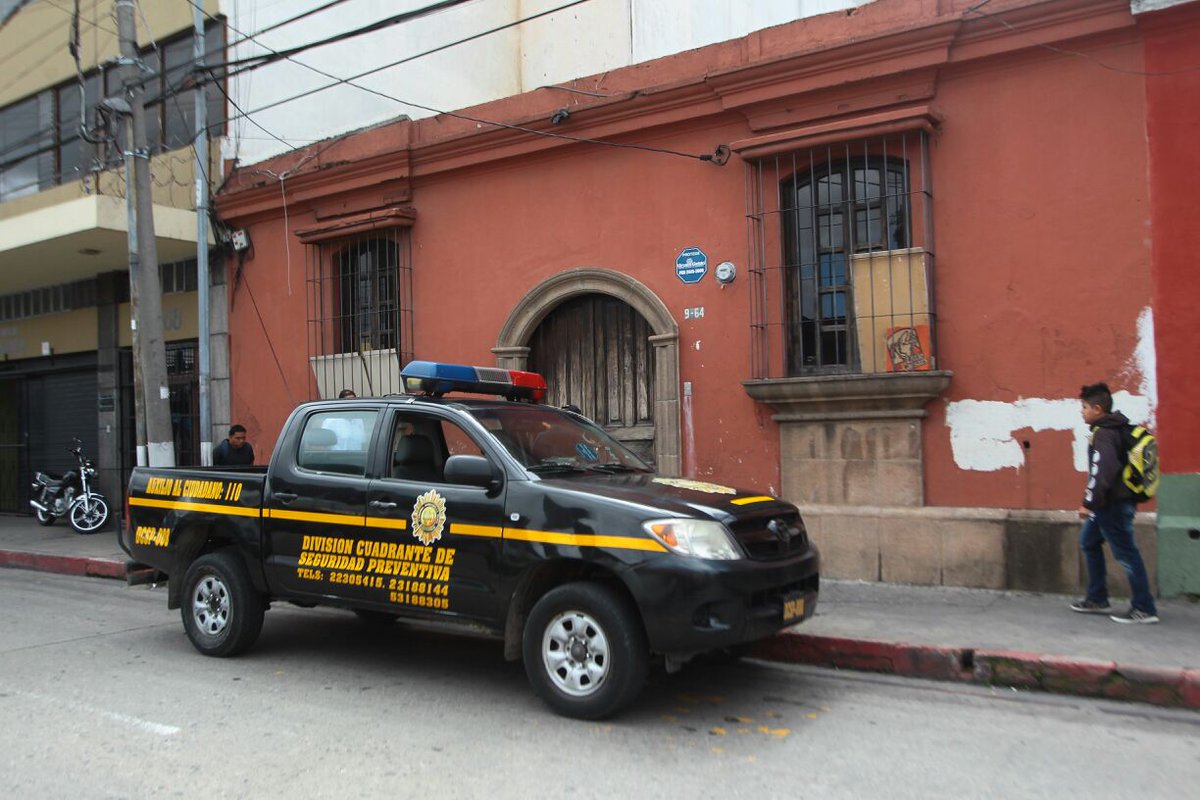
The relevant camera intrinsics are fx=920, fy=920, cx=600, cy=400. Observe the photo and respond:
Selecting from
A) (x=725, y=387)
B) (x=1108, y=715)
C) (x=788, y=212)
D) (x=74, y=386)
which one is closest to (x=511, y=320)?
(x=725, y=387)

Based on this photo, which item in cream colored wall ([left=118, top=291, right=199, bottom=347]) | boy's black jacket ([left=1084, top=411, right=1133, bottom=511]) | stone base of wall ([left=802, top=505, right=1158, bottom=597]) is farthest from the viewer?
cream colored wall ([left=118, top=291, right=199, bottom=347])

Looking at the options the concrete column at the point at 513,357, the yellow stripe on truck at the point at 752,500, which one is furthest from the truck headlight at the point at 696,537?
the concrete column at the point at 513,357

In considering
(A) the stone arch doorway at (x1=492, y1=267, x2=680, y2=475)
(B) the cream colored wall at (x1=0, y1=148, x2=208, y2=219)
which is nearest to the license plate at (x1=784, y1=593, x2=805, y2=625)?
(A) the stone arch doorway at (x1=492, y1=267, x2=680, y2=475)

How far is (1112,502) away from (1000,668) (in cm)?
167

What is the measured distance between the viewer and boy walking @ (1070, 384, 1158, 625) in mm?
6535

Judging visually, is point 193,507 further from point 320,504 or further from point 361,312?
point 361,312

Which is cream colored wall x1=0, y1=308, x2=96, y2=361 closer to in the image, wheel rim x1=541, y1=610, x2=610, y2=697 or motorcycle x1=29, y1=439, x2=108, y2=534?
motorcycle x1=29, y1=439, x2=108, y2=534

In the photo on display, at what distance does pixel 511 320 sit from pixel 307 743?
266 inches

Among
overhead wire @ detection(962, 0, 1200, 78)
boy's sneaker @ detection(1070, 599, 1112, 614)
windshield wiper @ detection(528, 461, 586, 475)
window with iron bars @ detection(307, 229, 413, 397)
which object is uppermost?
overhead wire @ detection(962, 0, 1200, 78)

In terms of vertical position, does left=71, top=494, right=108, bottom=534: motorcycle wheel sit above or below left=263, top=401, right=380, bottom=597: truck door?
below

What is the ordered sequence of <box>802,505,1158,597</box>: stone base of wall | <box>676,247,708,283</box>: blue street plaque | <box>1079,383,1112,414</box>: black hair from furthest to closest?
<box>676,247,708,283</box>: blue street plaque, <box>802,505,1158,597</box>: stone base of wall, <box>1079,383,1112,414</box>: black hair

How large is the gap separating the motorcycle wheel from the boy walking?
1359 cm

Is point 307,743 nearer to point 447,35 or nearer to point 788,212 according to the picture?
point 788,212

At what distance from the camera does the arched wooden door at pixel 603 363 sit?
33.7 ft
